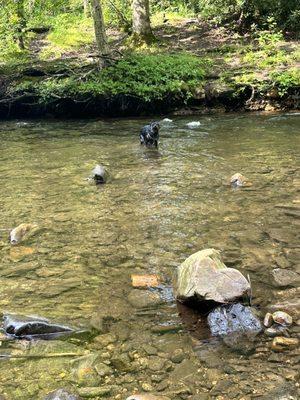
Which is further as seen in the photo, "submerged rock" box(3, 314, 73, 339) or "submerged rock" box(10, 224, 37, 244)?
"submerged rock" box(10, 224, 37, 244)

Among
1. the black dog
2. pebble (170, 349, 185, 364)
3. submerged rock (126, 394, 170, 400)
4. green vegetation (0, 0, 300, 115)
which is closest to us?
submerged rock (126, 394, 170, 400)

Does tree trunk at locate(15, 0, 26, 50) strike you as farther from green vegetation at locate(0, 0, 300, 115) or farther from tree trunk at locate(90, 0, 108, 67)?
tree trunk at locate(90, 0, 108, 67)

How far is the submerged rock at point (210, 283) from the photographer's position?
395 cm

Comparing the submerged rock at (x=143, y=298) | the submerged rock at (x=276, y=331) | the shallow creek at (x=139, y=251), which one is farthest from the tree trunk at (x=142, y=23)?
the submerged rock at (x=276, y=331)

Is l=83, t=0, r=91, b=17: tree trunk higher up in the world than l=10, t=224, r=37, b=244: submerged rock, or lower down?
higher up

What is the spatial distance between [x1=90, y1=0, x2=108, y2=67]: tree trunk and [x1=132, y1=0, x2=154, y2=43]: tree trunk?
12.8ft

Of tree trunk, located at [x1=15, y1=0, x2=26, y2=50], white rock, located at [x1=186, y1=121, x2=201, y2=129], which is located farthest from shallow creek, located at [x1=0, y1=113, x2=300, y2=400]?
tree trunk, located at [x1=15, y1=0, x2=26, y2=50]

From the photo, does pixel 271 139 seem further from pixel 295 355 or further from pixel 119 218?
pixel 295 355

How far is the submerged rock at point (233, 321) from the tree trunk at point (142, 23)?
56.8 feet

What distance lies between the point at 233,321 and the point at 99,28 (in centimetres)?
1385

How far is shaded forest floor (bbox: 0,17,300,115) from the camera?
50.6 feet

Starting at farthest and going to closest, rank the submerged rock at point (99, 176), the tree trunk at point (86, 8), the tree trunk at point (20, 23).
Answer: the tree trunk at point (86, 8)
the tree trunk at point (20, 23)
the submerged rock at point (99, 176)

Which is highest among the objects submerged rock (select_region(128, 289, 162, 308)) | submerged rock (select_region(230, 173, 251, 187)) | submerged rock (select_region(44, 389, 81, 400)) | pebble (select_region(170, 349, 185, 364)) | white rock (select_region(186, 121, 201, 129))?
submerged rock (select_region(44, 389, 81, 400))

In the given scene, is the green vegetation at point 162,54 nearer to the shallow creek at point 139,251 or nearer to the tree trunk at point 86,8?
the tree trunk at point 86,8
